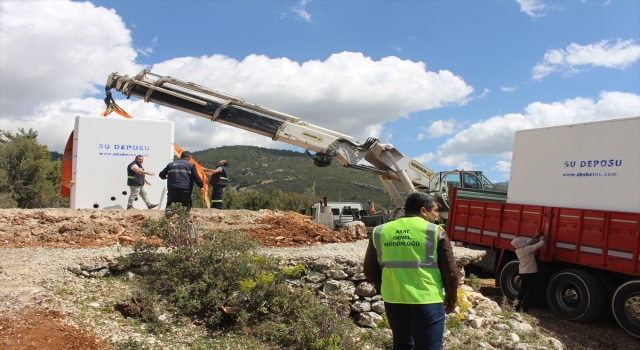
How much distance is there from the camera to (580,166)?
8906 millimetres

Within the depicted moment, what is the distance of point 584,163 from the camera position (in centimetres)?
883

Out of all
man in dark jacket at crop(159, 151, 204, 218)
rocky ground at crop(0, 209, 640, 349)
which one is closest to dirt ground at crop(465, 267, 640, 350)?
rocky ground at crop(0, 209, 640, 349)

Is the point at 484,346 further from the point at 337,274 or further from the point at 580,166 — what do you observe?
the point at 580,166

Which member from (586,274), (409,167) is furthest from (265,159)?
(586,274)

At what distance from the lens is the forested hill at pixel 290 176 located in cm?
7181

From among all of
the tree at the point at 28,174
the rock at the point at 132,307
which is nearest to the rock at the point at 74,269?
the rock at the point at 132,307

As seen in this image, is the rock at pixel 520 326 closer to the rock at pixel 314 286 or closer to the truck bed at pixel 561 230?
the truck bed at pixel 561 230

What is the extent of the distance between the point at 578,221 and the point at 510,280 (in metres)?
2.04

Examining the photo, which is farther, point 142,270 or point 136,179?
point 136,179

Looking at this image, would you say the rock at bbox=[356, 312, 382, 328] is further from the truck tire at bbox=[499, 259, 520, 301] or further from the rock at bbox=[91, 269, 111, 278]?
the truck tire at bbox=[499, 259, 520, 301]

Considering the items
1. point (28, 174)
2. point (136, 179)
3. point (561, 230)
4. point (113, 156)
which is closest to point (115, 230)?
point (136, 179)

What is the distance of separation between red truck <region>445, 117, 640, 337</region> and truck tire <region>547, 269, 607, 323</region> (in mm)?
14

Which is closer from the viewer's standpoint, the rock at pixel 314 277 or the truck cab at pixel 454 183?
the rock at pixel 314 277

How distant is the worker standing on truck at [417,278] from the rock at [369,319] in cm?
289
